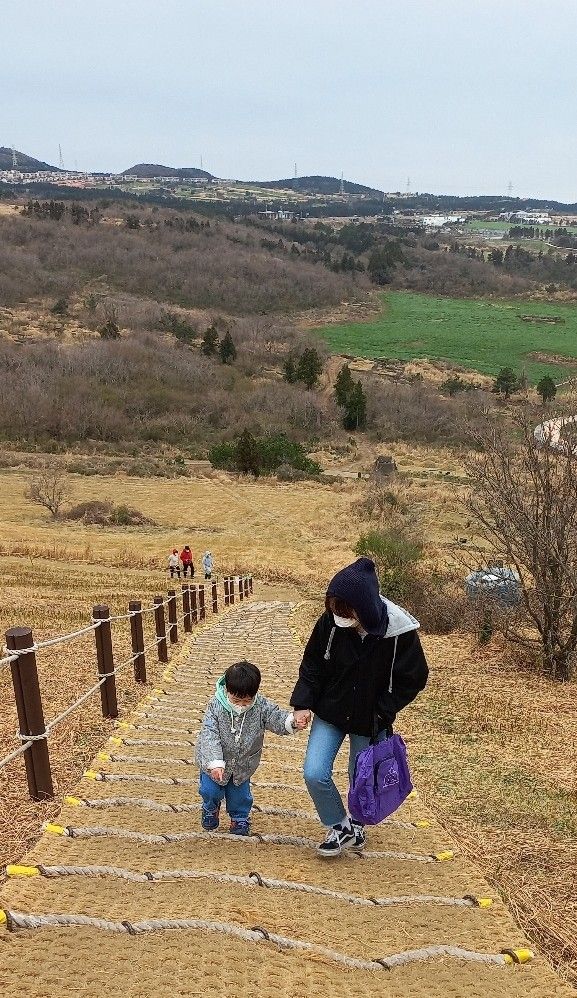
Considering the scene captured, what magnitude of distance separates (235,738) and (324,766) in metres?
0.48

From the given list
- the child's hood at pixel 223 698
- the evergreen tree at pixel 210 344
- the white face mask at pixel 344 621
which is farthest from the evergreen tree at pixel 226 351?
the white face mask at pixel 344 621

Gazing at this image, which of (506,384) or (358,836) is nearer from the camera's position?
(358,836)

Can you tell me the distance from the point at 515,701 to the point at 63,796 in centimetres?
518

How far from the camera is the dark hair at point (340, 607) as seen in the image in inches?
135

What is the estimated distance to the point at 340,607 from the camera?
346 cm

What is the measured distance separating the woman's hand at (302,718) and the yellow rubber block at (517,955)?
1.28 m

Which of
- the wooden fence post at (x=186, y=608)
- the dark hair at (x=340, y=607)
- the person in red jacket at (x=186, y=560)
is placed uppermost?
the dark hair at (x=340, y=607)

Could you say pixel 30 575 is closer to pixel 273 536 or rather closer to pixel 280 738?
pixel 273 536

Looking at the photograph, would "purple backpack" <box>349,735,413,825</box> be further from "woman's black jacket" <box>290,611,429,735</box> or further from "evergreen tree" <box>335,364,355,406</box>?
"evergreen tree" <box>335,364,355,406</box>

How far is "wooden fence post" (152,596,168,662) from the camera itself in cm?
909

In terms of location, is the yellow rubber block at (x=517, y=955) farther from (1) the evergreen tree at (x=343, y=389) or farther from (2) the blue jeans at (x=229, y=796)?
(1) the evergreen tree at (x=343, y=389)

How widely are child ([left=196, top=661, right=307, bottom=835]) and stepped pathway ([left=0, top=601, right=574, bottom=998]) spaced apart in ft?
0.64

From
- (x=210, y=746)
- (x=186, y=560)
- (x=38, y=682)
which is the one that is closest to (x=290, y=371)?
(x=186, y=560)

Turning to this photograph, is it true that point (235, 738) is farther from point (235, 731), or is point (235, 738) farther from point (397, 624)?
point (397, 624)
